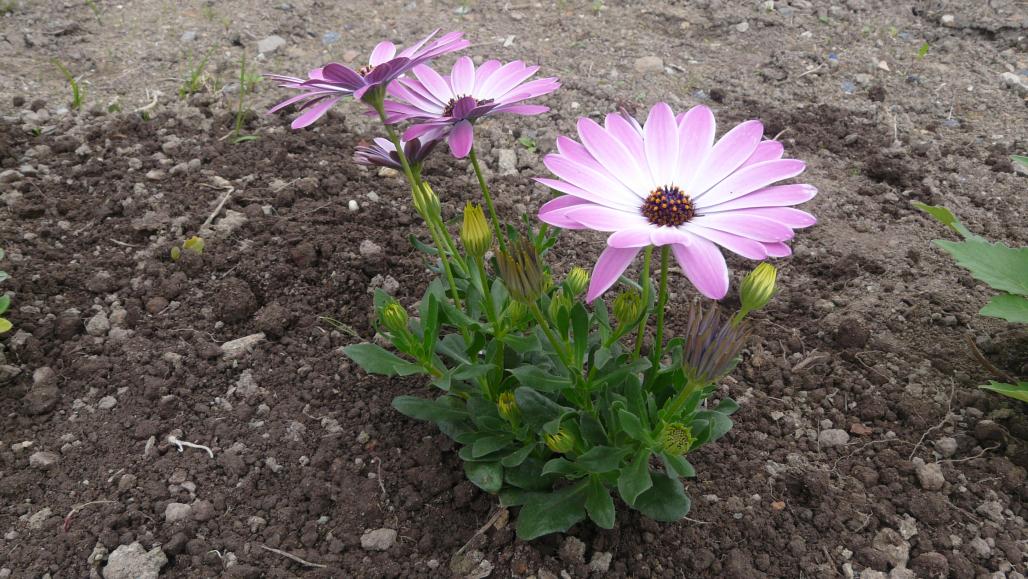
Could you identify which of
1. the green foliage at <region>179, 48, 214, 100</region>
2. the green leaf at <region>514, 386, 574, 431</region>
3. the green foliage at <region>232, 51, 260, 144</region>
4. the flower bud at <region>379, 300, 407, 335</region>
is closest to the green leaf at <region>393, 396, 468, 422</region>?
the green leaf at <region>514, 386, 574, 431</region>

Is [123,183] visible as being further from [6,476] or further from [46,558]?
[46,558]

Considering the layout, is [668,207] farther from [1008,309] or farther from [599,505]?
[1008,309]

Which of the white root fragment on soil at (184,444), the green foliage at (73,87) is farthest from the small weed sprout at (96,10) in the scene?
the white root fragment on soil at (184,444)

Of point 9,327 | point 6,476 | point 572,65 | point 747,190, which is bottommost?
point 6,476

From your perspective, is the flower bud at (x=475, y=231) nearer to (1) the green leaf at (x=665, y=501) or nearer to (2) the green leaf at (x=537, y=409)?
(2) the green leaf at (x=537, y=409)

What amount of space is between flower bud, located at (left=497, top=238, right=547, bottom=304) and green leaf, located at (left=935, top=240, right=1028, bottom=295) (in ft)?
4.58

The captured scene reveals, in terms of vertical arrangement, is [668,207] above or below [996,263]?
above

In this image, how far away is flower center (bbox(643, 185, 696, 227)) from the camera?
63.4 inches

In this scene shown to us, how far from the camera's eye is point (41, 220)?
9.75ft

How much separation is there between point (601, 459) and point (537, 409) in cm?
22

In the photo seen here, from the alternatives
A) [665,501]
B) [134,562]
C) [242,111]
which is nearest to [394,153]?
[665,501]

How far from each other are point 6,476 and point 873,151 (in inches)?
139

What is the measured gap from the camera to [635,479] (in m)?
1.76

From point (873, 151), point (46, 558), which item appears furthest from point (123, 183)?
point (873, 151)
